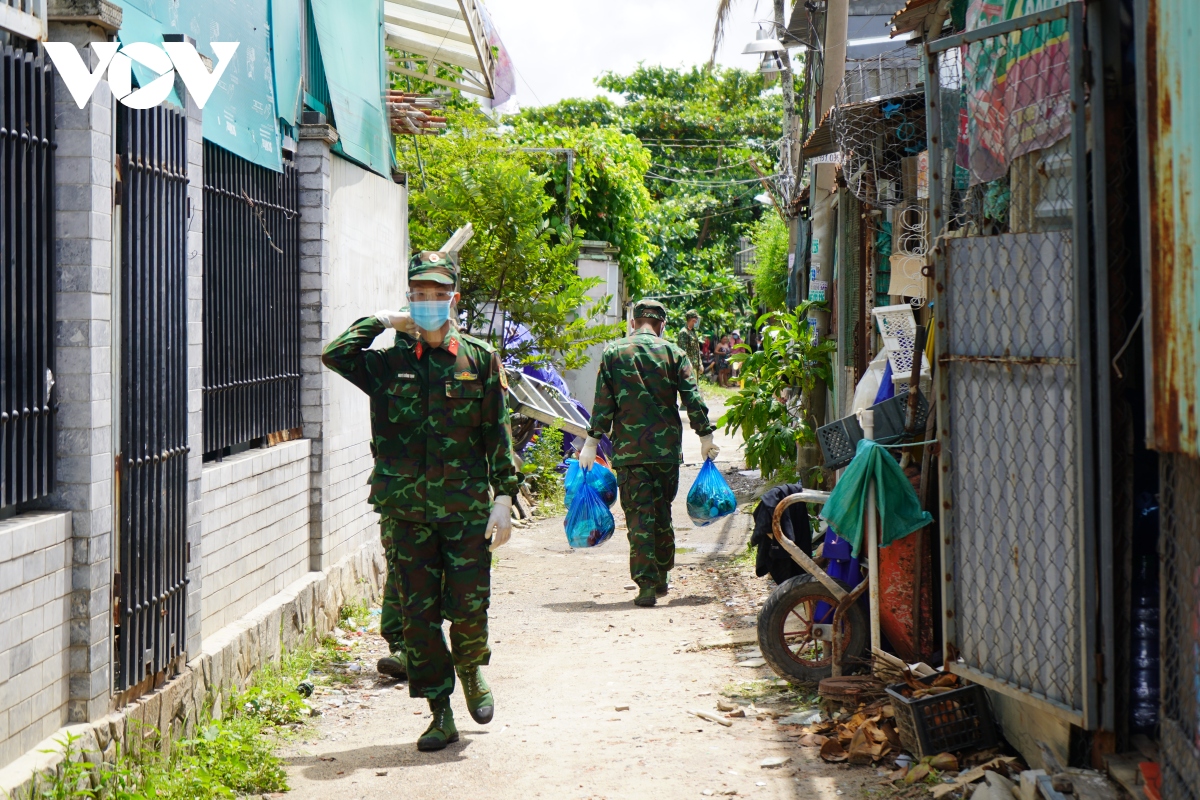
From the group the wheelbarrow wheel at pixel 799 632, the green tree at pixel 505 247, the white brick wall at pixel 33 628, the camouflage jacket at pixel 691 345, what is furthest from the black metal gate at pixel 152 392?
the camouflage jacket at pixel 691 345

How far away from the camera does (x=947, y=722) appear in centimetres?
457

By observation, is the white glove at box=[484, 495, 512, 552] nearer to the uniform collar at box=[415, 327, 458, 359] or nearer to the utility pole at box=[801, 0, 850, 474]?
the uniform collar at box=[415, 327, 458, 359]

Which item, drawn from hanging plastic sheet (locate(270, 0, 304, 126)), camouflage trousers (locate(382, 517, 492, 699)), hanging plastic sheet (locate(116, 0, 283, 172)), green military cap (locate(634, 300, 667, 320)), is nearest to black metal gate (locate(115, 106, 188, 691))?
hanging plastic sheet (locate(116, 0, 283, 172))

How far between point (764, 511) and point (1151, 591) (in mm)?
2368

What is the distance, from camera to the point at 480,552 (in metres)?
5.22

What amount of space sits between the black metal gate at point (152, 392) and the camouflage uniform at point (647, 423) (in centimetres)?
386

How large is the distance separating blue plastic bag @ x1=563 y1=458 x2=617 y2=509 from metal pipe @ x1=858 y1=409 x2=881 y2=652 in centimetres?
357

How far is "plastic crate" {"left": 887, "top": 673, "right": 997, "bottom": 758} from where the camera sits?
4516mm

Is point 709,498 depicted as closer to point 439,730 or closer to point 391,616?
point 391,616

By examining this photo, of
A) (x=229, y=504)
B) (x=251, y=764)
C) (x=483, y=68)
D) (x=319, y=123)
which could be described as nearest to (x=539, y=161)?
(x=483, y=68)

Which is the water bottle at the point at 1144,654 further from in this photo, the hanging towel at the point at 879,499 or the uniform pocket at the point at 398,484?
the uniform pocket at the point at 398,484

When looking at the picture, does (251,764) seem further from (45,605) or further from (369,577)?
(369,577)

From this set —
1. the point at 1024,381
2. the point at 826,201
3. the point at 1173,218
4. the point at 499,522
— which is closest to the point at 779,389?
the point at 826,201

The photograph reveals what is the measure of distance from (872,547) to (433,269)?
231cm
